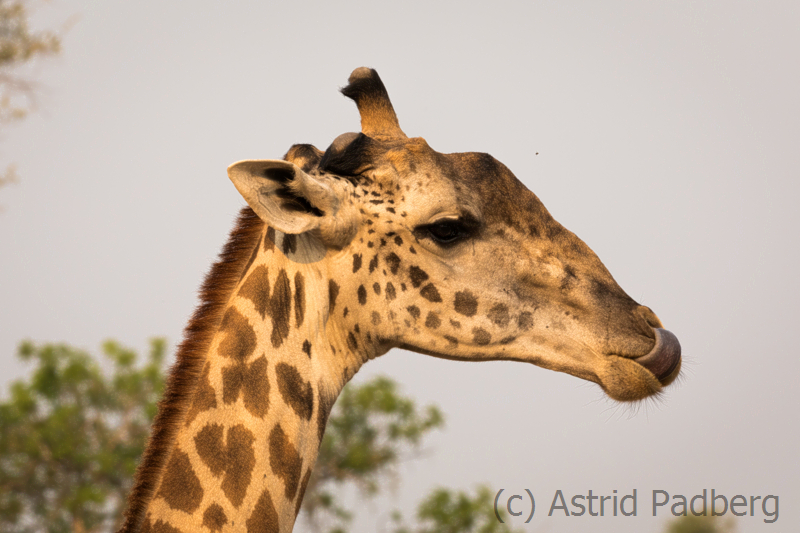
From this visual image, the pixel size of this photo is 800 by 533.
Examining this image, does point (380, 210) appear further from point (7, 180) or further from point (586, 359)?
point (7, 180)

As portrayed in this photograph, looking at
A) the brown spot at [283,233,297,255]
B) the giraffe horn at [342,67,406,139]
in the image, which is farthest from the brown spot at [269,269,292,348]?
the giraffe horn at [342,67,406,139]

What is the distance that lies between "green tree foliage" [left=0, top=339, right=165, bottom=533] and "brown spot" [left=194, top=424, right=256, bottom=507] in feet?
56.7

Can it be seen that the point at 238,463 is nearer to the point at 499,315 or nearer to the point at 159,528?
the point at 159,528

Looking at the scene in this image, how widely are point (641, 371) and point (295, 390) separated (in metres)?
1.88

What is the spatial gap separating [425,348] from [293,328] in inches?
30.1

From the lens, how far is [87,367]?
77.2ft

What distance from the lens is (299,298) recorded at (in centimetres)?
402

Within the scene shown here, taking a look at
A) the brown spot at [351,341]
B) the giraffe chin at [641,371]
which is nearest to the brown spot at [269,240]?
the brown spot at [351,341]

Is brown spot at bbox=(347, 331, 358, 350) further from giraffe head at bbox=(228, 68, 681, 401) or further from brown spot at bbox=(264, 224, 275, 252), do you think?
brown spot at bbox=(264, 224, 275, 252)

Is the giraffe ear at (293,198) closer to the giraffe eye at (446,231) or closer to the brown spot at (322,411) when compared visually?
the giraffe eye at (446,231)

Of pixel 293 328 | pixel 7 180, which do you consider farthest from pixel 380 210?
pixel 7 180

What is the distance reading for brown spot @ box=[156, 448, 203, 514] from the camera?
3613 millimetres

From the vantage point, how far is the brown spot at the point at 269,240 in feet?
13.8

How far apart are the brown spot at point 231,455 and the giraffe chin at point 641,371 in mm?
Answer: 1957
